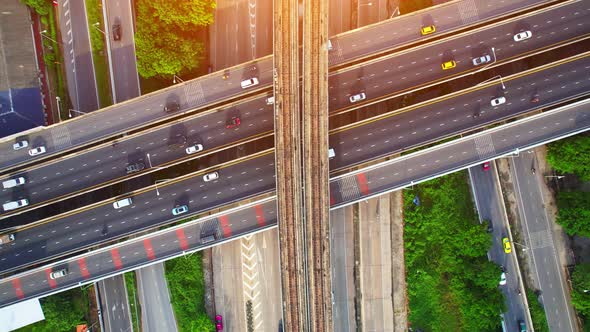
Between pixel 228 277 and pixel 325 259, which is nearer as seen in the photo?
pixel 325 259

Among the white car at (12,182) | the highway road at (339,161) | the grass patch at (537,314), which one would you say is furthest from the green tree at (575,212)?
the white car at (12,182)

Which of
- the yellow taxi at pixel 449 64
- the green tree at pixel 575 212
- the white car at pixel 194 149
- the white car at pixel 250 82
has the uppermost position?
the white car at pixel 250 82

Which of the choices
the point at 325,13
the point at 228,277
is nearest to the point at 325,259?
the point at 228,277

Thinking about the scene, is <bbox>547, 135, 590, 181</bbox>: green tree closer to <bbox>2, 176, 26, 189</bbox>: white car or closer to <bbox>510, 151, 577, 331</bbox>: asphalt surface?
<bbox>510, 151, 577, 331</bbox>: asphalt surface

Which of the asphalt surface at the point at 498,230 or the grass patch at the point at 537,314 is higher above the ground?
the asphalt surface at the point at 498,230

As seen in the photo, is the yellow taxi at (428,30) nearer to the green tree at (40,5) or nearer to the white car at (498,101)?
the white car at (498,101)

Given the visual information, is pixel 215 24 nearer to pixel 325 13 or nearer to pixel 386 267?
pixel 325 13
